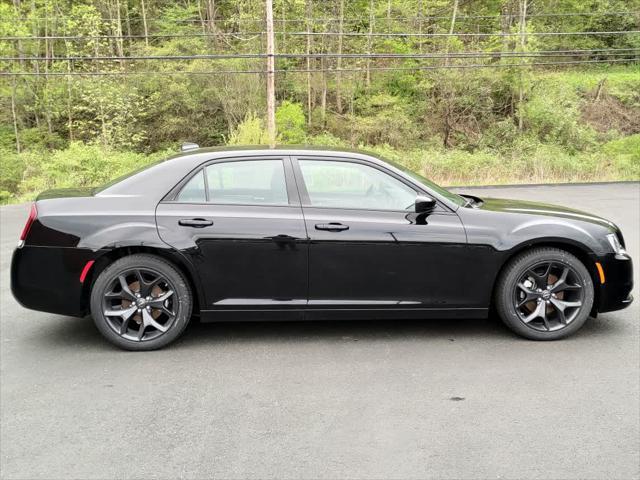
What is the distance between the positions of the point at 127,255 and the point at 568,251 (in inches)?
135

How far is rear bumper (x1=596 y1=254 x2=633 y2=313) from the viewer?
456 centimetres

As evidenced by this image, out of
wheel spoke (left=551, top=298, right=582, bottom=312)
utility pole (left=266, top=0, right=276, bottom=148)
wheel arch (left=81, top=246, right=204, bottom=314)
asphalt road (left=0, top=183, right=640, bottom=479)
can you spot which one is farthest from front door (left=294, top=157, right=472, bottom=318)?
utility pole (left=266, top=0, right=276, bottom=148)

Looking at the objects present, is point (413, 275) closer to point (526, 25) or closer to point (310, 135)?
point (310, 135)

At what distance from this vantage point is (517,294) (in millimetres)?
4531

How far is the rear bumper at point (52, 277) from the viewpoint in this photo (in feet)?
14.1

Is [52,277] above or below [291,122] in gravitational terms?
above

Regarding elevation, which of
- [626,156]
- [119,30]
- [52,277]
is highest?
[119,30]

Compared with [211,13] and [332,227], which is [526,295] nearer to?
[332,227]

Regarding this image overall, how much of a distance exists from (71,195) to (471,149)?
3079cm

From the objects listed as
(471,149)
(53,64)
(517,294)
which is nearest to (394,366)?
(517,294)

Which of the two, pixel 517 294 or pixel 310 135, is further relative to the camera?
pixel 310 135

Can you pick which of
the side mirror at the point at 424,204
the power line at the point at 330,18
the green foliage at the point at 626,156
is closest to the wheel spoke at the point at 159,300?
the side mirror at the point at 424,204

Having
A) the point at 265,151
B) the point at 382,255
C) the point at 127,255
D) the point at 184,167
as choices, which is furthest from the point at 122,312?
the point at 382,255

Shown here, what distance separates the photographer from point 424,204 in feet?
14.5
